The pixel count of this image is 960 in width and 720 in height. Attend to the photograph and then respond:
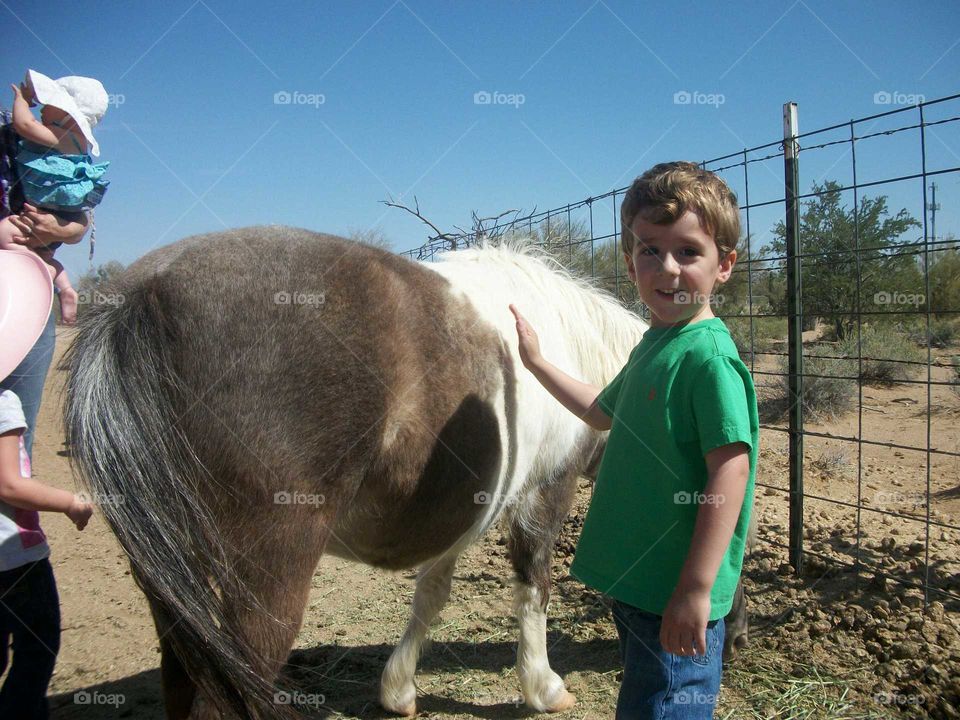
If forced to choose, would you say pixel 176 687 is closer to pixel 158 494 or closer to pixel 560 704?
pixel 158 494

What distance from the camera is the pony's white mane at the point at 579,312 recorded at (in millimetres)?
2986

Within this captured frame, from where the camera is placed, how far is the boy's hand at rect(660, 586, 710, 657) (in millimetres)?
1371

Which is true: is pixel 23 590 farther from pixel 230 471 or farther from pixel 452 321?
pixel 452 321

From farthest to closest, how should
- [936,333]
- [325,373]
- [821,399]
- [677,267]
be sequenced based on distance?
1. [936,333]
2. [821,399]
3. [325,373]
4. [677,267]

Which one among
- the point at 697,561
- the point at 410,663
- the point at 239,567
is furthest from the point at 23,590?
the point at 697,561

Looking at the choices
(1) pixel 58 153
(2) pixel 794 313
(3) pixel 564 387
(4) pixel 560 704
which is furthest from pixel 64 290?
(2) pixel 794 313

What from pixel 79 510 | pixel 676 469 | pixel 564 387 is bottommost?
pixel 79 510

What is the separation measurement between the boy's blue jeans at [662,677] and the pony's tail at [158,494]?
102cm

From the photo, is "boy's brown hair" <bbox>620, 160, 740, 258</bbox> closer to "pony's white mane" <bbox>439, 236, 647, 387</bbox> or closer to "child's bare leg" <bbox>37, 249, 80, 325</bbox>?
"pony's white mane" <bbox>439, 236, 647, 387</bbox>

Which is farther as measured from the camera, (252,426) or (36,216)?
(36,216)

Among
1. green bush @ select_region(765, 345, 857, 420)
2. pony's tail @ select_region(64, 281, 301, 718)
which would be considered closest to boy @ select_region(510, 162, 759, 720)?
pony's tail @ select_region(64, 281, 301, 718)

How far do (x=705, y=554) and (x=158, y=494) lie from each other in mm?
1471

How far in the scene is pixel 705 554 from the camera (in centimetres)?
138

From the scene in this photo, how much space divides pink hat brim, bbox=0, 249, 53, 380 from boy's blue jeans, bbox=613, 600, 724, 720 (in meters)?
1.90
